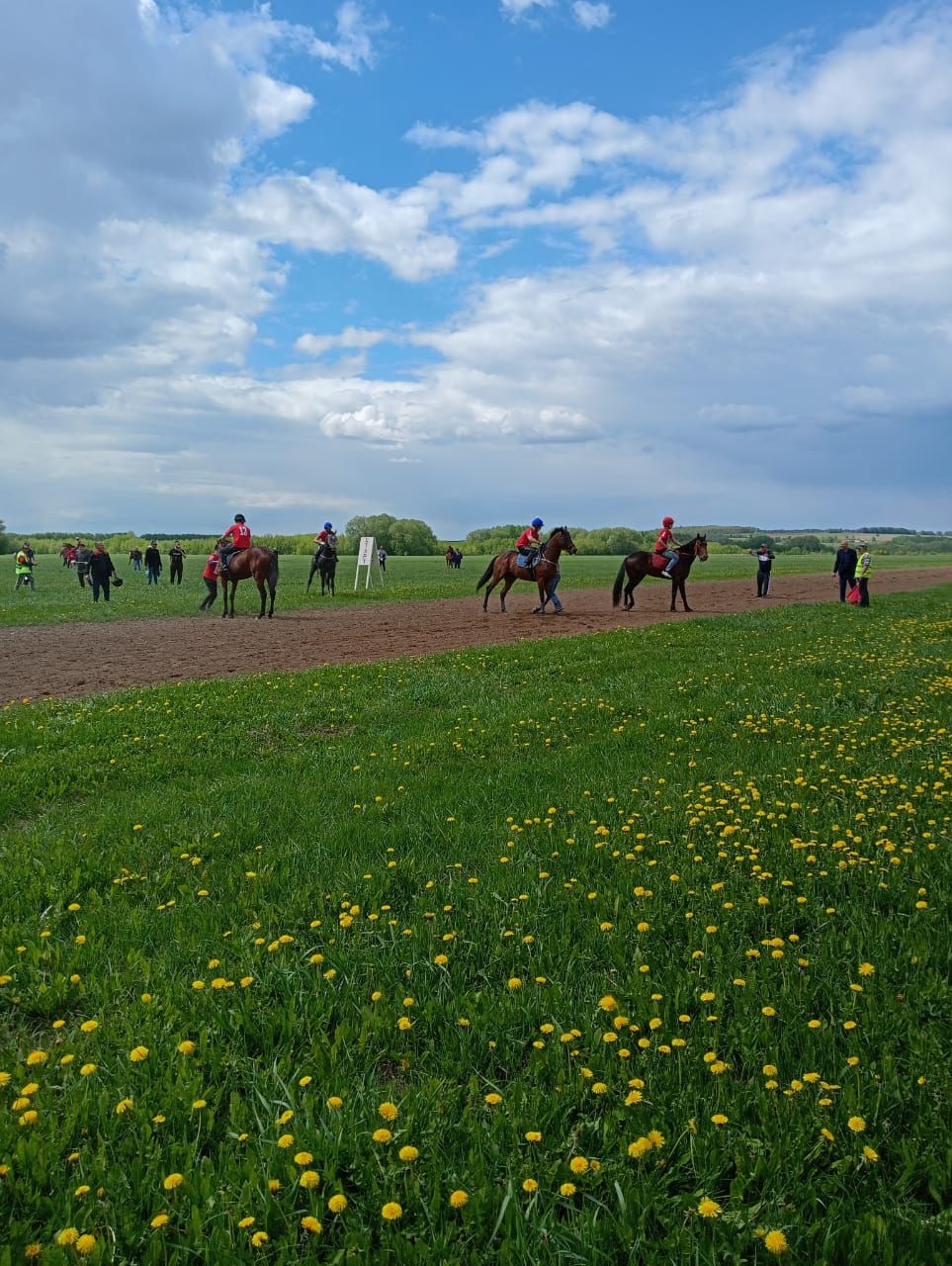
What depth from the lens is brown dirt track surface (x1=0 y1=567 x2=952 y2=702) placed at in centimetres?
1520

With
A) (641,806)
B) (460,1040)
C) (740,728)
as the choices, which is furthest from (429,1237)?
(740,728)

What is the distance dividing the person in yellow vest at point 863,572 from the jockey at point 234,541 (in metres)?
20.1

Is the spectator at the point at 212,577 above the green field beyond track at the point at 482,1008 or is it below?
above

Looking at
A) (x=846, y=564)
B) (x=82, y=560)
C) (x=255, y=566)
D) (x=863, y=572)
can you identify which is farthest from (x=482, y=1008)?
(x=82, y=560)

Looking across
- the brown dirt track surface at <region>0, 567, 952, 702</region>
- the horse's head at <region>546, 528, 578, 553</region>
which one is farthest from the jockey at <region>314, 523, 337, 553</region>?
the horse's head at <region>546, 528, 578, 553</region>

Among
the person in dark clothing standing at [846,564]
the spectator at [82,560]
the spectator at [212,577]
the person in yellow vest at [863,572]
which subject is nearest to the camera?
the spectator at [212,577]

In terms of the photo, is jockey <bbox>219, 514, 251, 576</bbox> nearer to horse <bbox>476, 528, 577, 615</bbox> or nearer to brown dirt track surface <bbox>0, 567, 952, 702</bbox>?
brown dirt track surface <bbox>0, 567, 952, 702</bbox>

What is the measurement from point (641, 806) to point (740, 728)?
127 inches

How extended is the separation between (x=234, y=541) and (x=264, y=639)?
571 cm

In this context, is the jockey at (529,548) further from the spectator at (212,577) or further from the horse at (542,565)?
the spectator at (212,577)

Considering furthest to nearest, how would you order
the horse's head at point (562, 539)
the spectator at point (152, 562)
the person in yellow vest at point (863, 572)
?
1. the spectator at point (152, 562)
2. the person in yellow vest at point (863, 572)
3. the horse's head at point (562, 539)

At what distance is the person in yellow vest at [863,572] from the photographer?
26453mm

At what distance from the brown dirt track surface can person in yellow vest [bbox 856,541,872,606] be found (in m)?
3.62

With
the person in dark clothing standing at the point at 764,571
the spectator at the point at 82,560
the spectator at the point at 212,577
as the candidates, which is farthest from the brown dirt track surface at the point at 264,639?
the spectator at the point at 82,560
